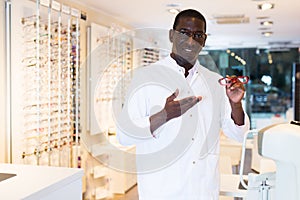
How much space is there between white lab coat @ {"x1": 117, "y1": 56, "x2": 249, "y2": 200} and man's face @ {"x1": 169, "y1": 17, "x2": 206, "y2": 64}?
6 centimetres

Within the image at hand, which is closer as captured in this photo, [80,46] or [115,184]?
[80,46]

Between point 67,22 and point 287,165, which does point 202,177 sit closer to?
point 287,165

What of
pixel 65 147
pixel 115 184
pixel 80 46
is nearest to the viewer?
pixel 65 147

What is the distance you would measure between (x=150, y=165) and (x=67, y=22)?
2107 mm

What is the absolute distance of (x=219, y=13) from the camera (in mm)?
3900

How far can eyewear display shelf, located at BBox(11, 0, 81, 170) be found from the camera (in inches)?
101

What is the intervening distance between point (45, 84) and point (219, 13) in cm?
208

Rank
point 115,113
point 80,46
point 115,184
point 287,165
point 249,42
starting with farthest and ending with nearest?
point 249,42 < point 115,184 < point 80,46 < point 115,113 < point 287,165

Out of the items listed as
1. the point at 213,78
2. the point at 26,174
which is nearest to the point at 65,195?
the point at 26,174

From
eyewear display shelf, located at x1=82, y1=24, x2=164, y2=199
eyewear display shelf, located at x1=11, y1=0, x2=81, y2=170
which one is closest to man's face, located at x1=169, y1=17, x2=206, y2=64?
eyewear display shelf, located at x1=82, y1=24, x2=164, y2=199

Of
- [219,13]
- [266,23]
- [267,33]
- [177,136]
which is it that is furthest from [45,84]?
[267,33]

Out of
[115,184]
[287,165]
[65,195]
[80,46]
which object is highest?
[80,46]

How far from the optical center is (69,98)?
3199 millimetres

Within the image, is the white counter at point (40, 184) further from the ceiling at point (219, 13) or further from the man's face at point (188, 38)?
the ceiling at point (219, 13)
